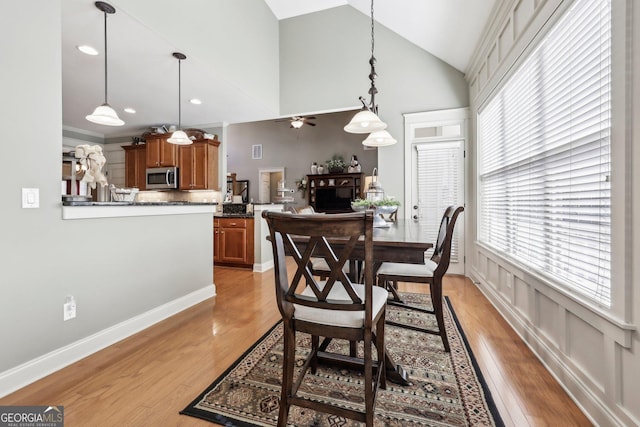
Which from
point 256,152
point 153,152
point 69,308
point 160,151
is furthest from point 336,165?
point 69,308

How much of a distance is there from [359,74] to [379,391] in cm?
423

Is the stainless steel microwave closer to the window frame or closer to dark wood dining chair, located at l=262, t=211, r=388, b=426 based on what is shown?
dark wood dining chair, located at l=262, t=211, r=388, b=426

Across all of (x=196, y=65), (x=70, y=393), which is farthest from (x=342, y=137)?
(x=70, y=393)

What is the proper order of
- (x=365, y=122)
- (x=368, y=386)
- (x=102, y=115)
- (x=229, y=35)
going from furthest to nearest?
(x=229, y=35) < (x=102, y=115) < (x=365, y=122) < (x=368, y=386)

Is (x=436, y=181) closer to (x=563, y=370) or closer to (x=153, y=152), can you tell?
(x=563, y=370)

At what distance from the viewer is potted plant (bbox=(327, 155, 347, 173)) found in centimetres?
764

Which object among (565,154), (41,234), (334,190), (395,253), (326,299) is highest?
(334,190)

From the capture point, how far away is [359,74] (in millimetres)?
4406

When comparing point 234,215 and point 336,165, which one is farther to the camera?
point 336,165

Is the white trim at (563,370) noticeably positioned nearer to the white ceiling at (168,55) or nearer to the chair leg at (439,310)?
the chair leg at (439,310)

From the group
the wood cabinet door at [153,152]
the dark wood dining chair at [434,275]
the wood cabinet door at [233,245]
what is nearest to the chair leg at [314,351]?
the dark wood dining chair at [434,275]

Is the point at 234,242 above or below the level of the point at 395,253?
below

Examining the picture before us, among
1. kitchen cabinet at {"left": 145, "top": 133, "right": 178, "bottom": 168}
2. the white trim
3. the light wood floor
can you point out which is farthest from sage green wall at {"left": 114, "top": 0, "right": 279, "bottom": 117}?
the white trim

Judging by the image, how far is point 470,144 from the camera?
12.9 feet
